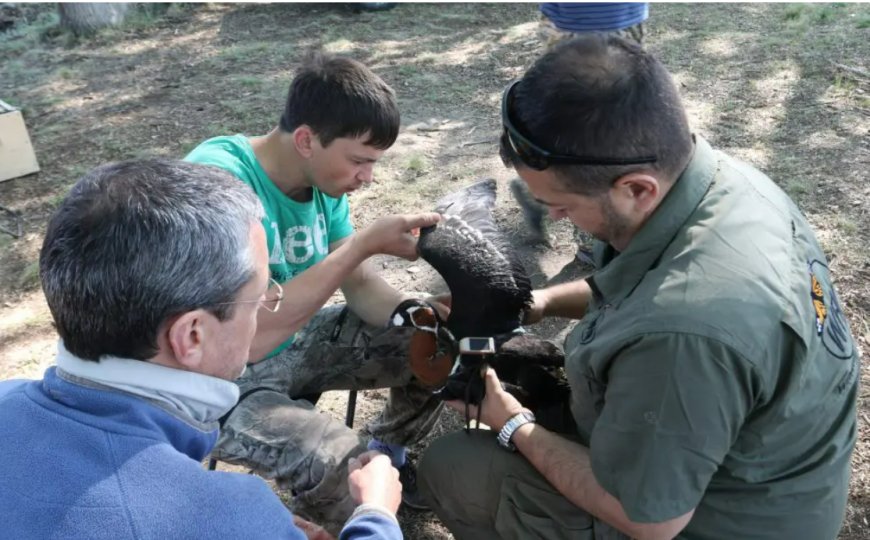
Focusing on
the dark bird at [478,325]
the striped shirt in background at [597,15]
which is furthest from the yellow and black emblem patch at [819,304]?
the striped shirt in background at [597,15]

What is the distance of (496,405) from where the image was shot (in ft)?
7.52

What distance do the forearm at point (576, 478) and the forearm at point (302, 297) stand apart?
819 mm

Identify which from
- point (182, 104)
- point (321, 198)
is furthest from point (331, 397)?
point (182, 104)

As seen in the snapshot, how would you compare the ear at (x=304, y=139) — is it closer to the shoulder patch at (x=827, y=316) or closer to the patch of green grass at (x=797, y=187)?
the shoulder patch at (x=827, y=316)

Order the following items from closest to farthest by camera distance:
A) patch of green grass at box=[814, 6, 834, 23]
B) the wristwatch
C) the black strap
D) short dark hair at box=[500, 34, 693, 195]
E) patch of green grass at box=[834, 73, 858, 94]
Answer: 1. short dark hair at box=[500, 34, 693, 195]
2. the wristwatch
3. the black strap
4. patch of green grass at box=[834, 73, 858, 94]
5. patch of green grass at box=[814, 6, 834, 23]

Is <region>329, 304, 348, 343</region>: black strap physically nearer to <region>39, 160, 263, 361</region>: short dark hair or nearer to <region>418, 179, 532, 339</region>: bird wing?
<region>418, 179, 532, 339</region>: bird wing

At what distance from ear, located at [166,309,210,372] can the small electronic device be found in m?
0.97

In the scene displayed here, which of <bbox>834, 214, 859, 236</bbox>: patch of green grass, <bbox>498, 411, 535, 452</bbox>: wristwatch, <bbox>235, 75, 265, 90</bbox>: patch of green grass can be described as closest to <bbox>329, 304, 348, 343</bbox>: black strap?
<bbox>498, 411, 535, 452</bbox>: wristwatch

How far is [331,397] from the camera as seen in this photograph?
3.57 meters

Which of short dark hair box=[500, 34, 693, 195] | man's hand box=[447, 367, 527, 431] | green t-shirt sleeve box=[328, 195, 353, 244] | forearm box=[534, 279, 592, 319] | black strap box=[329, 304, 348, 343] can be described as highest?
short dark hair box=[500, 34, 693, 195]

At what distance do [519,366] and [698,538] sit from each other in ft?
2.43

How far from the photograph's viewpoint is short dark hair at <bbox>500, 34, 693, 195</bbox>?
1746mm

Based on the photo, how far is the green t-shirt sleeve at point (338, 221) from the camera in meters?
2.95

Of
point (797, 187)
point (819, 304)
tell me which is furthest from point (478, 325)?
point (797, 187)
